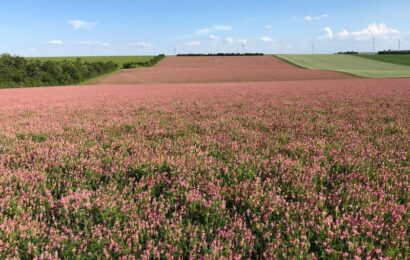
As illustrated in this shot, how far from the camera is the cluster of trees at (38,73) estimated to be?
71.8 meters

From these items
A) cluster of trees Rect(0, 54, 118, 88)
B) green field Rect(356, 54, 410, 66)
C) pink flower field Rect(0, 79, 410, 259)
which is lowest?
pink flower field Rect(0, 79, 410, 259)

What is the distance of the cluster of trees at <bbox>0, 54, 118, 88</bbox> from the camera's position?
236 feet

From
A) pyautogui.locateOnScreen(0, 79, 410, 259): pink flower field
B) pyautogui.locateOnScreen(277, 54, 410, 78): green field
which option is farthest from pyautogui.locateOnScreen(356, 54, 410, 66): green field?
pyautogui.locateOnScreen(0, 79, 410, 259): pink flower field

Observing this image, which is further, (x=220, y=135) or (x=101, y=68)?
(x=101, y=68)

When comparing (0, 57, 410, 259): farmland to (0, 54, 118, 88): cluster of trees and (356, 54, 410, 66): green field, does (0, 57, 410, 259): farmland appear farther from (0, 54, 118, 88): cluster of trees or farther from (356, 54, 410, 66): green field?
(356, 54, 410, 66): green field

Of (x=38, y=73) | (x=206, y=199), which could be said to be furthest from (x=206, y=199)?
(x=38, y=73)

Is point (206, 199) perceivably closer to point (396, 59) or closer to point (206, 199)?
point (206, 199)

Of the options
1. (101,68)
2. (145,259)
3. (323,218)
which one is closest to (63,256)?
(145,259)

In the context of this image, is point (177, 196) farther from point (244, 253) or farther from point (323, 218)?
point (323, 218)

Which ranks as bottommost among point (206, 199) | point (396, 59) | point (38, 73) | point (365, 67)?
point (206, 199)

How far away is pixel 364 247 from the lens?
9.93 ft

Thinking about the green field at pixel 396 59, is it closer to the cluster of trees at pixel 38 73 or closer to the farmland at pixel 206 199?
the cluster of trees at pixel 38 73

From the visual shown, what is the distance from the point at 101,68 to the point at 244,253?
9767cm

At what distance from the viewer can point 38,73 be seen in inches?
2985
